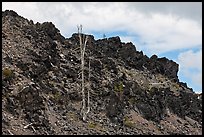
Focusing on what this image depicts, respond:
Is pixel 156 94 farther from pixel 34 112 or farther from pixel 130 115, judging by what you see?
pixel 34 112

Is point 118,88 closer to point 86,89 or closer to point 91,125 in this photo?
point 86,89

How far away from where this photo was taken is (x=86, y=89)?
47.8m

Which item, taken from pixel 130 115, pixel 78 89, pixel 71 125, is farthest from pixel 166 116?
pixel 71 125

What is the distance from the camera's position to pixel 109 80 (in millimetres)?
50625

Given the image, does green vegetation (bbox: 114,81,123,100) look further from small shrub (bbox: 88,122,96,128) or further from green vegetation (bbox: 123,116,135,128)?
small shrub (bbox: 88,122,96,128)

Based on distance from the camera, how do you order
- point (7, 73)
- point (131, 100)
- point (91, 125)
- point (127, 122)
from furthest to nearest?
point (131, 100) → point (127, 122) → point (91, 125) → point (7, 73)

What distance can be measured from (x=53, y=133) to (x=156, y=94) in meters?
20.8

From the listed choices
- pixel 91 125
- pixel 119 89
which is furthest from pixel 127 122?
pixel 119 89

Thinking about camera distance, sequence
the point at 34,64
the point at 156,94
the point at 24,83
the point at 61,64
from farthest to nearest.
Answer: the point at 156,94
the point at 61,64
the point at 34,64
the point at 24,83

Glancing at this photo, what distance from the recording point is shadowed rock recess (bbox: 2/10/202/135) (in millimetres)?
36531

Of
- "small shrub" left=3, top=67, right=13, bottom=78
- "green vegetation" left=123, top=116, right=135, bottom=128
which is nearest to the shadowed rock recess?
"small shrub" left=3, top=67, right=13, bottom=78

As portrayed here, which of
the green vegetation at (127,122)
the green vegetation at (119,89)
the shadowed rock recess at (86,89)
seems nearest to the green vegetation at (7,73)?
the shadowed rock recess at (86,89)

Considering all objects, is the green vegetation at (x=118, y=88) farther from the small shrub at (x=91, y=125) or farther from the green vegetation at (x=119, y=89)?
the small shrub at (x=91, y=125)

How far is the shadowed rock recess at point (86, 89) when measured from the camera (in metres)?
36.5
